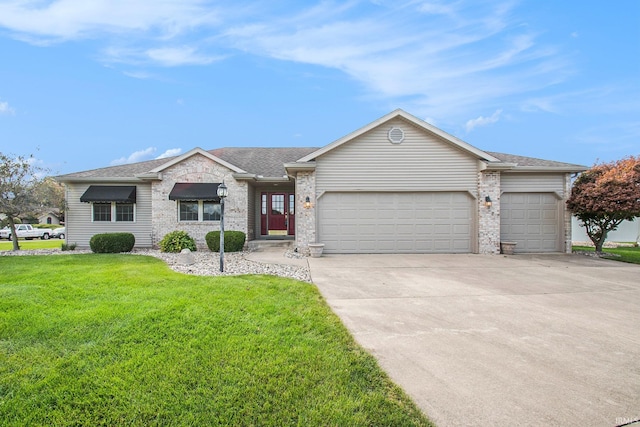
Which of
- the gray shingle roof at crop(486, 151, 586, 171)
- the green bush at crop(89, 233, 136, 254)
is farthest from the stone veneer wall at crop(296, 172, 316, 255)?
the gray shingle roof at crop(486, 151, 586, 171)

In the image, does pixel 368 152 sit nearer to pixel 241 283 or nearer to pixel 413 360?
pixel 241 283

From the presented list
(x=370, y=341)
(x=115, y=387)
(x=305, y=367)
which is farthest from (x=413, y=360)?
(x=115, y=387)

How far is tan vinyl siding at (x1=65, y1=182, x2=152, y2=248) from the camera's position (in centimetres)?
1383

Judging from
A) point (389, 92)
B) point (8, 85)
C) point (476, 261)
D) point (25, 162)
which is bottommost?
point (476, 261)

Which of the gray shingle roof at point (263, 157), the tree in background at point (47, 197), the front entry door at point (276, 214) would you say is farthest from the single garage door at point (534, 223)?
the tree in background at point (47, 197)

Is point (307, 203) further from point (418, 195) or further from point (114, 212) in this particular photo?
point (114, 212)

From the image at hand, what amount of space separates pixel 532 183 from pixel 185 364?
13.8 metres

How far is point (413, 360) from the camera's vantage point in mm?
3176

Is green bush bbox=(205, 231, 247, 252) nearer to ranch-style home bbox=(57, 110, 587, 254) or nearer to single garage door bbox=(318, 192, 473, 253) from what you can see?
ranch-style home bbox=(57, 110, 587, 254)

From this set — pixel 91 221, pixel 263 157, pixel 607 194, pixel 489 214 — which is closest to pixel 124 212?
pixel 91 221

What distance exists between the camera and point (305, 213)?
11.3 metres

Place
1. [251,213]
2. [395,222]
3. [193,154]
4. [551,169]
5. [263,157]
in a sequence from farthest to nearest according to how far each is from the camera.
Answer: [263,157] → [251,213] → [193,154] → [551,169] → [395,222]

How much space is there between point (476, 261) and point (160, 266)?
991cm

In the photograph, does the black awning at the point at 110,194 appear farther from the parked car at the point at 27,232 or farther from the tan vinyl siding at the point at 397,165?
the parked car at the point at 27,232
